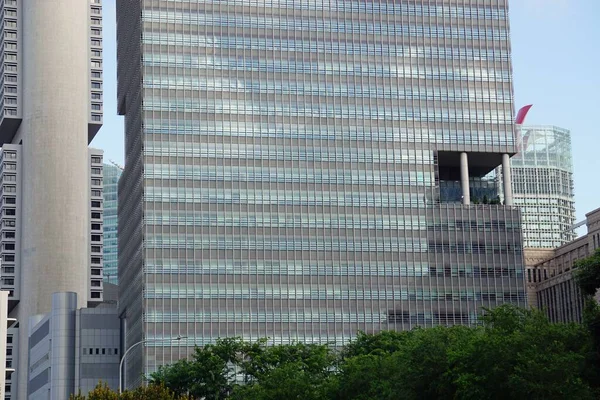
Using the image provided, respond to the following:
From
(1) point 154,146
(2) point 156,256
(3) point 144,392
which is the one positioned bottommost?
(3) point 144,392

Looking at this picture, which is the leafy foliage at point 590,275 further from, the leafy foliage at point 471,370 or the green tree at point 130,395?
the green tree at point 130,395

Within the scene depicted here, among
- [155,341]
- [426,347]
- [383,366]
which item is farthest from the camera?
[155,341]

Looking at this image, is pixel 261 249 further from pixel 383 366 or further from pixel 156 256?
pixel 383 366

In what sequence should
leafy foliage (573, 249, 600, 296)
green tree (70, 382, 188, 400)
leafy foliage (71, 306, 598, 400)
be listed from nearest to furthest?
1. leafy foliage (71, 306, 598, 400)
2. leafy foliage (573, 249, 600, 296)
3. green tree (70, 382, 188, 400)

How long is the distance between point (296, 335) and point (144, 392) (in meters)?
87.6

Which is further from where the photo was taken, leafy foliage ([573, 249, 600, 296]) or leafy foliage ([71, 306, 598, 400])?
leafy foliage ([573, 249, 600, 296])

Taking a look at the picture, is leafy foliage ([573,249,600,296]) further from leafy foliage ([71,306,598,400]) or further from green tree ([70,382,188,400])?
green tree ([70,382,188,400])

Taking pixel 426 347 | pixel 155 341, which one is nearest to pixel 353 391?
pixel 426 347

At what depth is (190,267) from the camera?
19450 centimetres

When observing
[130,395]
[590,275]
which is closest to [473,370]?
[590,275]

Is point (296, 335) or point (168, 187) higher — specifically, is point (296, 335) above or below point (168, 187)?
below

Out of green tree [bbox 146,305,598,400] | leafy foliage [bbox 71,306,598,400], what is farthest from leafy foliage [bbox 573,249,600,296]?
leafy foliage [bbox 71,306,598,400]

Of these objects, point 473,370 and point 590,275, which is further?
point 590,275

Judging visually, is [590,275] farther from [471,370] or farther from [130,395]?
[130,395]
